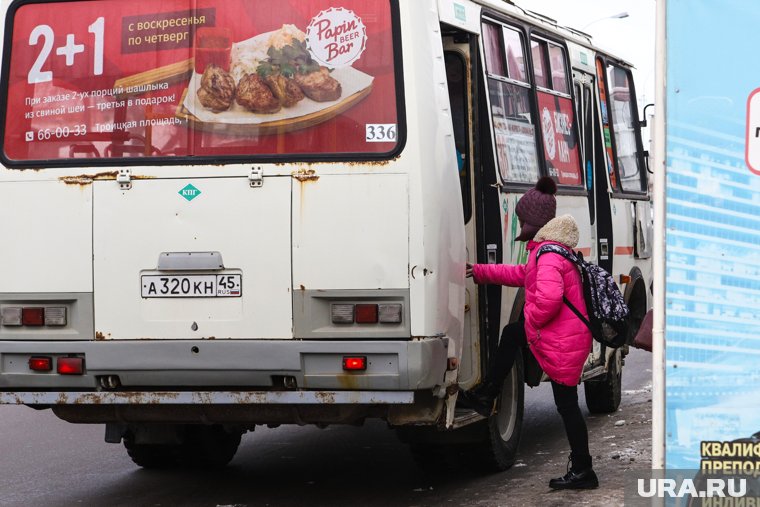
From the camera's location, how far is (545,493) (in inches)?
334

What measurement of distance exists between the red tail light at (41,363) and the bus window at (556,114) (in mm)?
4015

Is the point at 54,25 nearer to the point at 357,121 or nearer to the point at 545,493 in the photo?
the point at 357,121

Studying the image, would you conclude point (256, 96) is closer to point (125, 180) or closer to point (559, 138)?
point (125, 180)

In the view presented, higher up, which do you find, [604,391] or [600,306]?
[600,306]

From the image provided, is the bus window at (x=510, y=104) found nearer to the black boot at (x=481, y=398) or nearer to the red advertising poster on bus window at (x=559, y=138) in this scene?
the red advertising poster on bus window at (x=559, y=138)

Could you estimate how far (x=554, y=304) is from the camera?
27.0 feet

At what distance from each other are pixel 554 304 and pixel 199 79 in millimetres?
2349

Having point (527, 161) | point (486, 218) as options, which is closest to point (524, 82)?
point (527, 161)

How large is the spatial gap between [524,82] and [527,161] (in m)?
0.54

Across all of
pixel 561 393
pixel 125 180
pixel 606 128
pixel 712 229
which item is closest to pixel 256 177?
pixel 125 180

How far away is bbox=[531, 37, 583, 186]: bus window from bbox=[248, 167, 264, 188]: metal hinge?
3074 mm

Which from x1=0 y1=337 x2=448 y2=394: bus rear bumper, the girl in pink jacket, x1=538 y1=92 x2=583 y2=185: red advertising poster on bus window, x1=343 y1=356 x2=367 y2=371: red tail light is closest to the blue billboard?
x1=0 y1=337 x2=448 y2=394: bus rear bumper

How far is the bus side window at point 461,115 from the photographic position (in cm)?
883

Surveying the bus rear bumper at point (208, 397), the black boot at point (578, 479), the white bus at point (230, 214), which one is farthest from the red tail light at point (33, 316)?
the black boot at point (578, 479)
